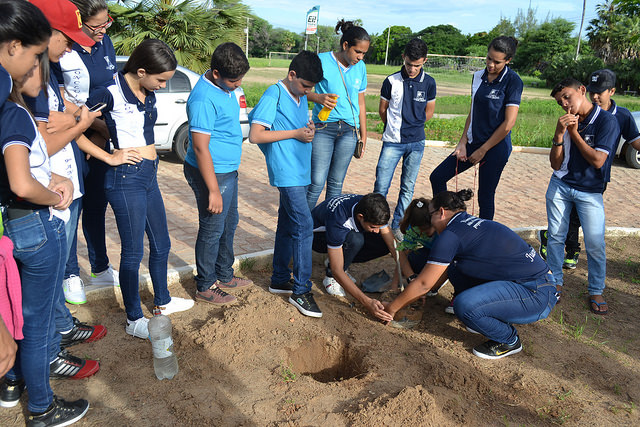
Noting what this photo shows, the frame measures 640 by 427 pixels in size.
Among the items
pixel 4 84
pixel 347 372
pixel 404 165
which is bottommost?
pixel 347 372

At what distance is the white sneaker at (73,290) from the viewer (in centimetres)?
384

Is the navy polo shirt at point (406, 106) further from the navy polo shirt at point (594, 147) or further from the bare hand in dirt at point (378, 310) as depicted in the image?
the bare hand in dirt at point (378, 310)

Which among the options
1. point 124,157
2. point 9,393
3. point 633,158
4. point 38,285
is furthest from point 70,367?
point 633,158

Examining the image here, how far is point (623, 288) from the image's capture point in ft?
16.1

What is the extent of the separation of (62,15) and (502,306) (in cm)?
341

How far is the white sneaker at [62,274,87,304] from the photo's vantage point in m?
3.84

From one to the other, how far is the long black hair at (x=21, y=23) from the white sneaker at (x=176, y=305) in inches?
91.4

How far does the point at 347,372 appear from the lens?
12.1ft

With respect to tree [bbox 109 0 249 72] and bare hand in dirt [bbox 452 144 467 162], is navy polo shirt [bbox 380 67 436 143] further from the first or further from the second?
tree [bbox 109 0 249 72]

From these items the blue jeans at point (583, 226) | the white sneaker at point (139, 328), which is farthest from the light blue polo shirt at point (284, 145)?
the blue jeans at point (583, 226)

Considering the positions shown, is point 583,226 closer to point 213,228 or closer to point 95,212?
point 213,228

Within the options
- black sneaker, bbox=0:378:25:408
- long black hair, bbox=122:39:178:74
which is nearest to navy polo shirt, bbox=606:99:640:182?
long black hair, bbox=122:39:178:74

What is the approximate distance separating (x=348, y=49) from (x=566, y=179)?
2.38 m

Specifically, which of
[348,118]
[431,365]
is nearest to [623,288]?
[431,365]
